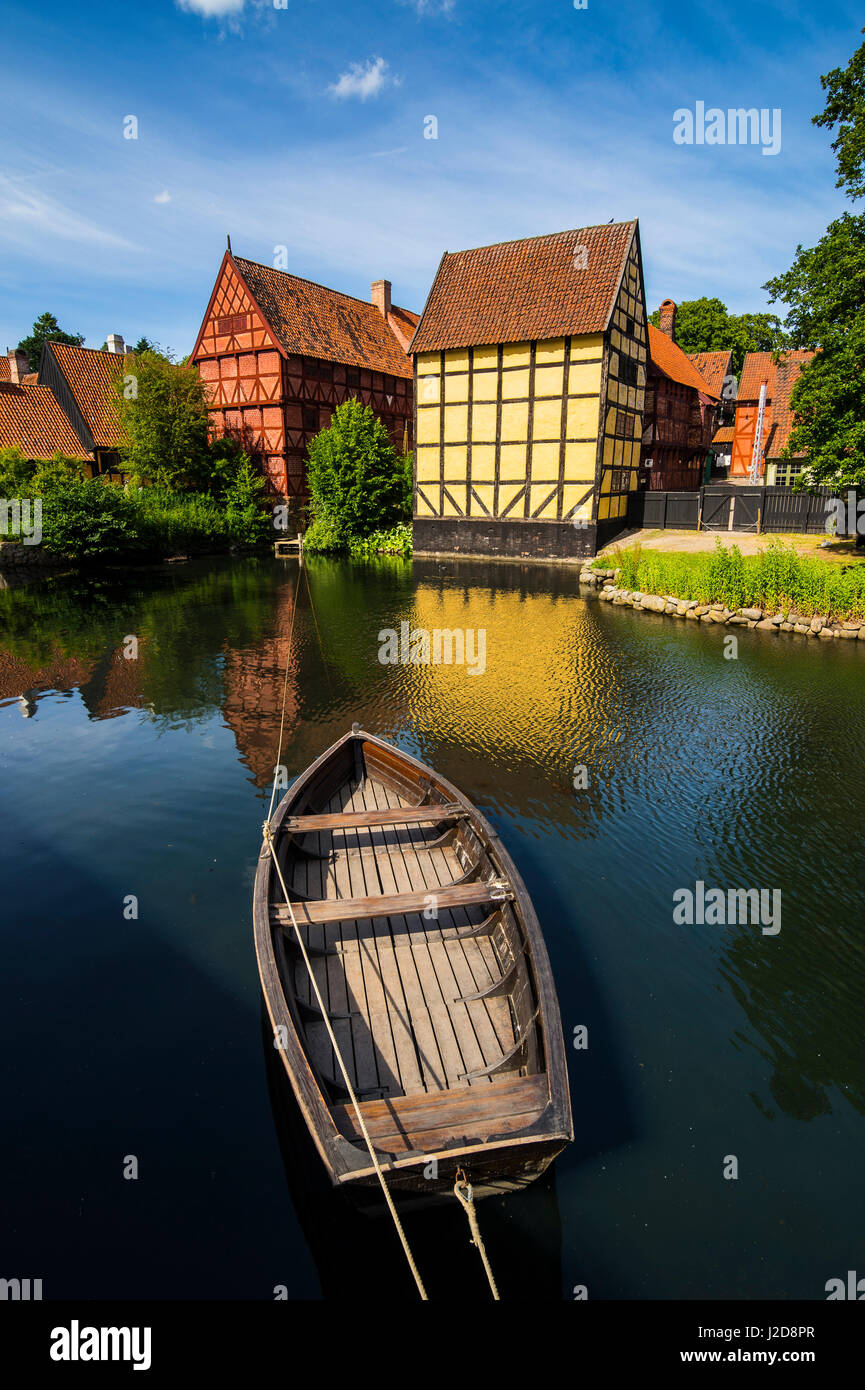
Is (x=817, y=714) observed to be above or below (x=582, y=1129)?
above

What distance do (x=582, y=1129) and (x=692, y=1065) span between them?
1.03 m

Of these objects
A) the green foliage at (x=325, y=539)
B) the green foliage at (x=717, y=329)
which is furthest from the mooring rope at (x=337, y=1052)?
the green foliage at (x=717, y=329)

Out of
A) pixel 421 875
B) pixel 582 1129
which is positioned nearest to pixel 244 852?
pixel 421 875

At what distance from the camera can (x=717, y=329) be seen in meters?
53.6

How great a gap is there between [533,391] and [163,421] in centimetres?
1619

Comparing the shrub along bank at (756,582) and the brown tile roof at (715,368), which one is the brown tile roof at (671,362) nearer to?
the brown tile roof at (715,368)

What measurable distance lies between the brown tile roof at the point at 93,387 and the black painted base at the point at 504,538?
1640 centimetres

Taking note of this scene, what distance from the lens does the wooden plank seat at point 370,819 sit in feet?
21.6

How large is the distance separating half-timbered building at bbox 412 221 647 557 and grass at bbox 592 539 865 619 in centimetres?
549

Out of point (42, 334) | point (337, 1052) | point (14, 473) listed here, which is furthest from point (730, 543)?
point (42, 334)

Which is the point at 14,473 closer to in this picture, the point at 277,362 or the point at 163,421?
the point at 163,421
